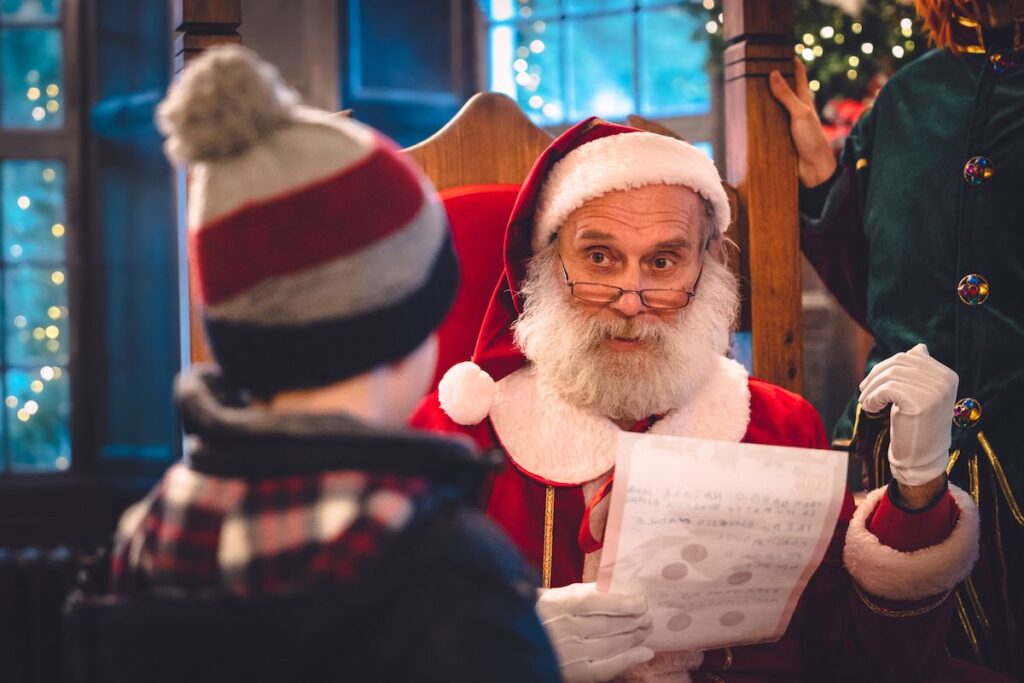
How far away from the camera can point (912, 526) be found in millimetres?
1605

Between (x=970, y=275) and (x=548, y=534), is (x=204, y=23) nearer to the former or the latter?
(x=548, y=534)

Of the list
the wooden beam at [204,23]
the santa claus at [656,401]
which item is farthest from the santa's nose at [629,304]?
the wooden beam at [204,23]

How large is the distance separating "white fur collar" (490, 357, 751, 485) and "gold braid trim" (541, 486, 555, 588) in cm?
3

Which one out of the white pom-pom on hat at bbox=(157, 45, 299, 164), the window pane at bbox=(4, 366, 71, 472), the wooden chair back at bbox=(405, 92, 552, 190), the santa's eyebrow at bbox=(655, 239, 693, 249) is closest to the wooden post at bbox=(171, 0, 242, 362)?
the wooden chair back at bbox=(405, 92, 552, 190)

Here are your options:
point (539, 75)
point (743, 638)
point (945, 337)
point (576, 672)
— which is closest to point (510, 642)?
point (576, 672)

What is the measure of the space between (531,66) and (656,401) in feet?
12.6

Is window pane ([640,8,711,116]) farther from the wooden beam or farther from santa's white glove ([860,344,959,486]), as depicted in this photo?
santa's white glove ([860,344,959,486])

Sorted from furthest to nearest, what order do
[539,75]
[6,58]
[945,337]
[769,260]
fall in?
[539,75] → [6,58] → [769,260] → [945,337]

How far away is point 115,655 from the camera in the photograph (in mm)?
897

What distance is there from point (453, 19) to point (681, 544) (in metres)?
4.05

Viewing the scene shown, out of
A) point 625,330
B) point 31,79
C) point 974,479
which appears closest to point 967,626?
point 974,479

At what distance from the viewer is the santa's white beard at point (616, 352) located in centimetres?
179

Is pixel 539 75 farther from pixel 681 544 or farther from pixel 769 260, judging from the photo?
pixel 681 544

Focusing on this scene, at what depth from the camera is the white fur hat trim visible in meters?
1.82
